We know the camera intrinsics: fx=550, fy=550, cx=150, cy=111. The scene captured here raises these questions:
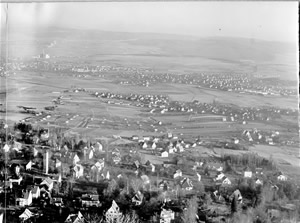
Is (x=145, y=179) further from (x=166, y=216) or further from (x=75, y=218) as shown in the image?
(x=75, y=218)

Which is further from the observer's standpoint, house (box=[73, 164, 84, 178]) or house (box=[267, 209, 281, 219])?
house (box=[73, 164, 84, 178])

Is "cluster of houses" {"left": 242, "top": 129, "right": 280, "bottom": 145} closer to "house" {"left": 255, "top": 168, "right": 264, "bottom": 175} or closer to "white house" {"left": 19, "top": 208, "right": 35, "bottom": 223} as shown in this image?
"house" {"left": 255, "top": 168, "right": 264, "bottom": 175}

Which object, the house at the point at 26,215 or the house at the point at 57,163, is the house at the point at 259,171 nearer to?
the house at the point at 57,163

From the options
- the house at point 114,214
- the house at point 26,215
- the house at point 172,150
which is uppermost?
the house at point 172,150

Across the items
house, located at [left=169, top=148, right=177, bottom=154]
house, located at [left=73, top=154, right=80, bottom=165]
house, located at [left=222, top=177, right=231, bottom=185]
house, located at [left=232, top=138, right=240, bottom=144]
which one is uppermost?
house, located at [left=232, top=138, right=240, bottom=144]

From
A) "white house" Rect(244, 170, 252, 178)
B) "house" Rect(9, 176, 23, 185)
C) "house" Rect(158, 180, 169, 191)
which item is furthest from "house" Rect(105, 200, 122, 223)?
"white house" Rect(244, 170, 252, 178)

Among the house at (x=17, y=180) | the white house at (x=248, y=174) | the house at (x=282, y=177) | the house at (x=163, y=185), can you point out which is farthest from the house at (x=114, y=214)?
the house at (x=282, y=177)
